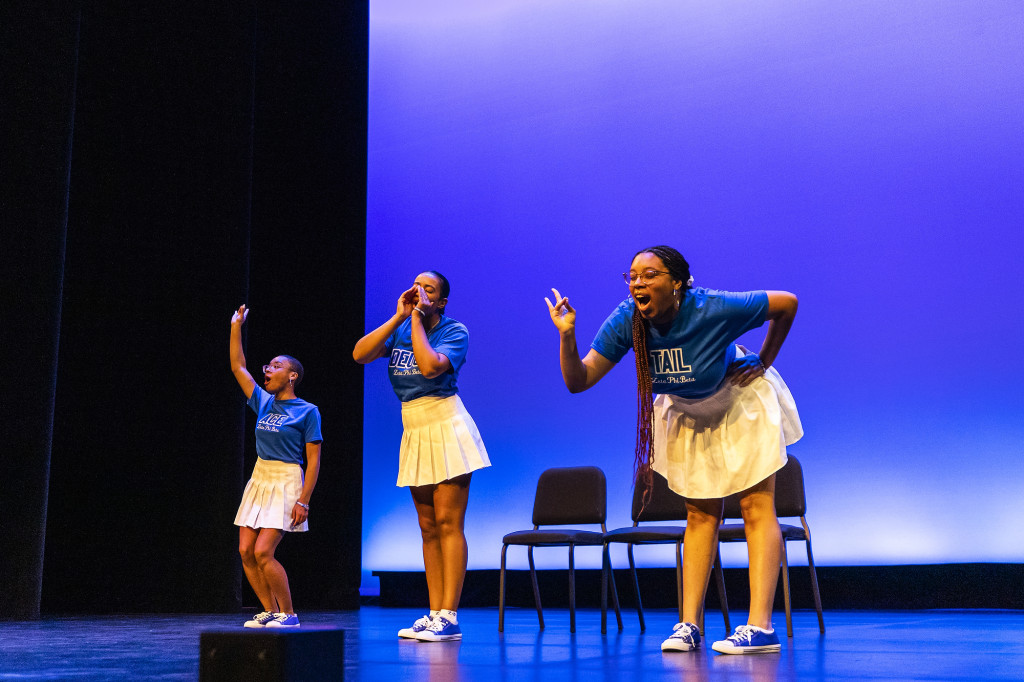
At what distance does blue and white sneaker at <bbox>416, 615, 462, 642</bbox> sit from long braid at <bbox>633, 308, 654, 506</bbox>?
0.82m

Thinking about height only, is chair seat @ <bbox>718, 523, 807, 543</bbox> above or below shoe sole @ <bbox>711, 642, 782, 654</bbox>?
above

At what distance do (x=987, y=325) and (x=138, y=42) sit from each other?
5055 millimetres

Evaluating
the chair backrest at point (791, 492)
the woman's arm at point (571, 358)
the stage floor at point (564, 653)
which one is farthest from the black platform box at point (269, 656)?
the chair backrest at point (791, 492)

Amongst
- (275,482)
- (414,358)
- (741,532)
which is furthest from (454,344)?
(741,532)

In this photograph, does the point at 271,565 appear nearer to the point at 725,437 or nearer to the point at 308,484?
the point at 308,484

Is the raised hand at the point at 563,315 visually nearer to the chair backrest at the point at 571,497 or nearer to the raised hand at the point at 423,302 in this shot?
the raised hand at the point at 423,302

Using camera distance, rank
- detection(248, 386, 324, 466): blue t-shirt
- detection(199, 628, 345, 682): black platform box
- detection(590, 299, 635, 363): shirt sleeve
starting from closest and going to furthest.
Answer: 1. detection(199, 628, 345, 682): black platform box
2. detection(590, 299, 635, 363): shirt sleeve
3. detection(248, 386, 324, 466): blue t-shirt

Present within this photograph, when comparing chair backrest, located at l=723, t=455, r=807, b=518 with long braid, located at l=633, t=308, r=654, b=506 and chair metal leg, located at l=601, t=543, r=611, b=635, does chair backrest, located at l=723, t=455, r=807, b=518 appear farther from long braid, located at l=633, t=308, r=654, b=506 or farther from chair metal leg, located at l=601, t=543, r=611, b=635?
long braid, located at l=633, t=308, r=654, b=506

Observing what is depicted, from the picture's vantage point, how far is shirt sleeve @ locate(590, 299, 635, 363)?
A: 2668 millimetres

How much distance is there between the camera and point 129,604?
518 centimetres

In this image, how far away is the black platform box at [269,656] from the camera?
135 centimetres

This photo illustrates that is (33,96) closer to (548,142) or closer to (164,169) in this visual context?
(164,169)

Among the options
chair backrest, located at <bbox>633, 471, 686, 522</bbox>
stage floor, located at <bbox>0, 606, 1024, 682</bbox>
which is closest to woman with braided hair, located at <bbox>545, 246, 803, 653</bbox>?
stage floor, located at <bbox>0, 606, 1024, 682</bbox>

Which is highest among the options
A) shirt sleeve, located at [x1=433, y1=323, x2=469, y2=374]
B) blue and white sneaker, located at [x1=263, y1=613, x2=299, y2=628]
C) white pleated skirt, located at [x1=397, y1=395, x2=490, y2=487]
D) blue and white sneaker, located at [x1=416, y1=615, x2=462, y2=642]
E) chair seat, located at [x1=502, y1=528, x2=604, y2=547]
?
shirt sleeve, located at [x1=433, y1=323, x2=469, y2=374]
